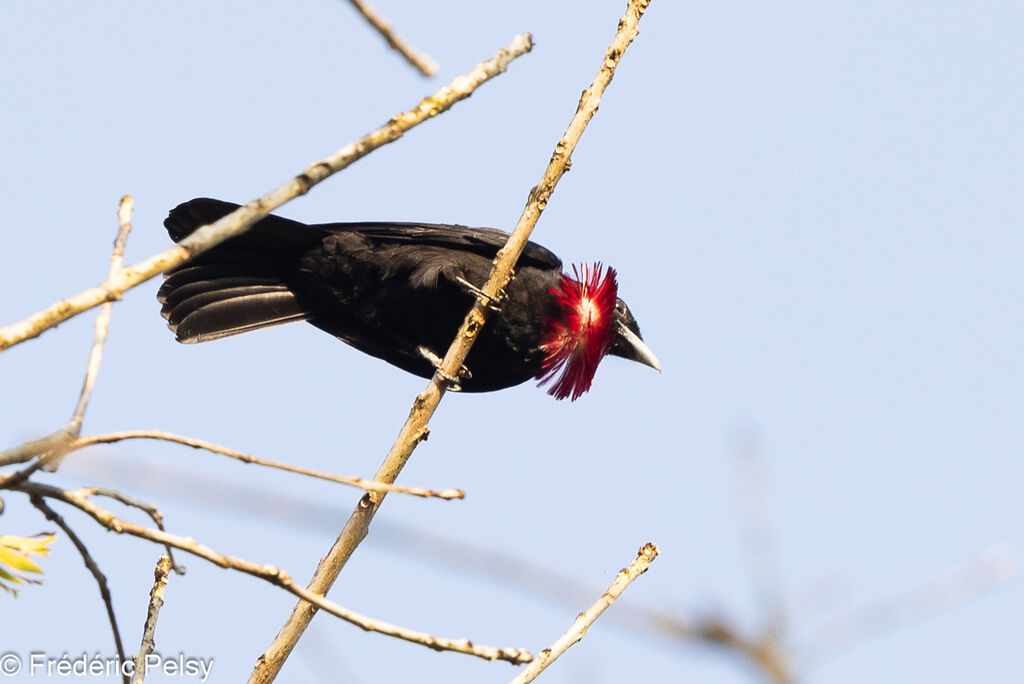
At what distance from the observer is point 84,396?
2.17 meters

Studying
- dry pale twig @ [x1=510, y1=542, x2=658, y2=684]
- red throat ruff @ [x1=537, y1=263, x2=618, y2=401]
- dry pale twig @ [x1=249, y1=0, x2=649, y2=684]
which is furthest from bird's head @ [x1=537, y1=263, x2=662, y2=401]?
dry pale twig @ [x1=510, y1=542, x2=658, y2=684]

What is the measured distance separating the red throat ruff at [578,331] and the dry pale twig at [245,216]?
2.85m

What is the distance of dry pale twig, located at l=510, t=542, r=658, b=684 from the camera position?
→ 2562 mm

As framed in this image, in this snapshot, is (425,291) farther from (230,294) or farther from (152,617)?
(152,617)

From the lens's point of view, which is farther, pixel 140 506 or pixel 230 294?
pixel 230 294

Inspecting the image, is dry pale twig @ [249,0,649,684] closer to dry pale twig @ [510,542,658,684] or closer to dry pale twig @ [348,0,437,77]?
dry pale twig @ [510,542,658,684]

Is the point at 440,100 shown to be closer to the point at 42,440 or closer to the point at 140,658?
the point at 42,440

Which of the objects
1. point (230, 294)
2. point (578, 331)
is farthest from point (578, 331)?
point (230, 294)

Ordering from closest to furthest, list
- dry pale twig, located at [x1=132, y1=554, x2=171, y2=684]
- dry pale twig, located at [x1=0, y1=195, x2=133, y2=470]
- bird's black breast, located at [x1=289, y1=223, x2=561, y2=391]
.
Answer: dry pale twig, located at [x1=0, y1=195, x2=133, y2=470] < dry pale twig, located at [x1=132, y1=554, x2=171, y2=684] < bird's black breast, located at [x1=289, y1=223, x2=561, y2=391]

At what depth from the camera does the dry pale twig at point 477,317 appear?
9.91 ft

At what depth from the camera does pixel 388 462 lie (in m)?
3.27

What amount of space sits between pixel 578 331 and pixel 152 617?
117 inches

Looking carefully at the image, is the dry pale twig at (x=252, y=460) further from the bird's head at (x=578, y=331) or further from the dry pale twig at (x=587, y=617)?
the bird's head at (x=578, y=331)

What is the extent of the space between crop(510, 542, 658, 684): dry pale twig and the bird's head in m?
2.30
